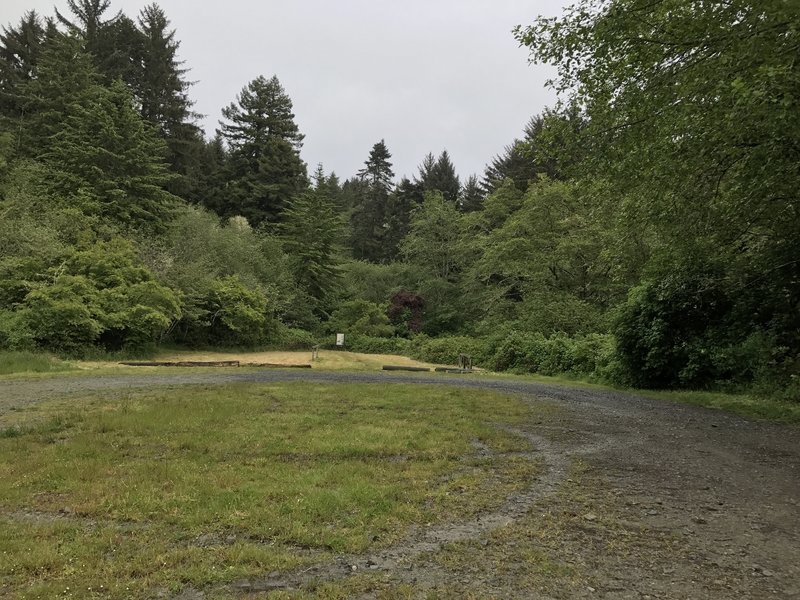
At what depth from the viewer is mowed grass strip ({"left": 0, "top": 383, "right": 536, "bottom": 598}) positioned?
10.8ft

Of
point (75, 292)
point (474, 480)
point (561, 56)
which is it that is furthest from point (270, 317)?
point (474, 480)

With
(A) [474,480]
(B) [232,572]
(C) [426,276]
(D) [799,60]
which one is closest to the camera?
(B) [232,572]

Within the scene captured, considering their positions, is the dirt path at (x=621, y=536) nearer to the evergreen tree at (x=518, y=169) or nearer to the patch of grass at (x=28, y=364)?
the patch of grass at (x=28, y=364)

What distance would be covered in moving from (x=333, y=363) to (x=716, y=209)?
16.8 meters

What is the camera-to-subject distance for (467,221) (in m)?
37.6

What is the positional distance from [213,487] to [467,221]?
34237 millimetres

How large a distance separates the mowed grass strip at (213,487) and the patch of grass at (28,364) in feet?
23.8

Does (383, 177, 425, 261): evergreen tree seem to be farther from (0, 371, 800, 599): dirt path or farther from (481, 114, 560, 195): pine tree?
(0, 371, 800, 599): dirt path

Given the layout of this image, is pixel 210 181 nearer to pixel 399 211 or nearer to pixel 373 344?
pixel 399 211

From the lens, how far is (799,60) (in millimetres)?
6352

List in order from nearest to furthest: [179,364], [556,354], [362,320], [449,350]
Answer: [179,364]
[556,354]
[449,350]
[362,320]

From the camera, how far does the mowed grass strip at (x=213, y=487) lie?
3.30 m

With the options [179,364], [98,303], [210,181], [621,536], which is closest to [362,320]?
[179,364]

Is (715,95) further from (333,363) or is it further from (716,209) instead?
(333,363)
